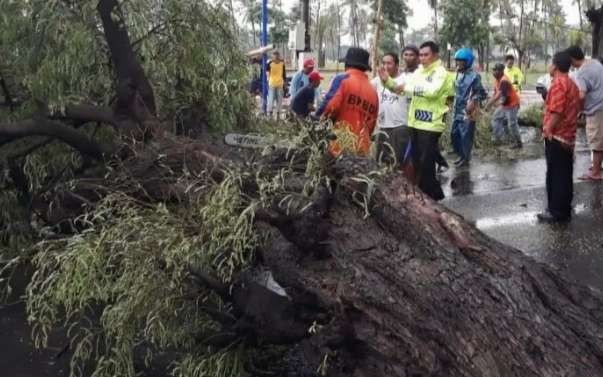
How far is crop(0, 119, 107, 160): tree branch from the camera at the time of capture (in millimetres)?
5191

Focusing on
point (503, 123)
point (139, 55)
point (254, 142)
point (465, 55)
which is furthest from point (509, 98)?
point (254, 142)

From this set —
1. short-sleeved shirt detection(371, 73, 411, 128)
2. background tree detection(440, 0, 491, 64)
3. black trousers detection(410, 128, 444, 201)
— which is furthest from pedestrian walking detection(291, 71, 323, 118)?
background tree detection(440, 0, 491, 64)

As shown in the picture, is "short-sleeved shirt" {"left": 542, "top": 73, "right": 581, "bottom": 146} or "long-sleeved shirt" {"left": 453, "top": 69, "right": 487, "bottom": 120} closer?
"short-sleeved shirt" {"left": 542, "top": 73, "right": 581, "bottom": 146}

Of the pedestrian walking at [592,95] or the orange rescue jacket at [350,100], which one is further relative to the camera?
the pedestrian walking at [592,95]

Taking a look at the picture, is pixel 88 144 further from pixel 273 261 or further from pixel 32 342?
pixel 273 261

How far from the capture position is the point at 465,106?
433 inches

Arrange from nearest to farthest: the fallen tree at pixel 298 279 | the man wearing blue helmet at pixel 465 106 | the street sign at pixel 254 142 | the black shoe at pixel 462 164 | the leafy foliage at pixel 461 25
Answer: the fallen tree at pixel 298 279 → the street sign at pixel 254 142 → the man wearing blue helmet at pixel 465 106 → the black shoe at pixel 462 164 → the leafy foliage at pixel 461 25

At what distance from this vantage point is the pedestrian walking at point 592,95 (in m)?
9.21

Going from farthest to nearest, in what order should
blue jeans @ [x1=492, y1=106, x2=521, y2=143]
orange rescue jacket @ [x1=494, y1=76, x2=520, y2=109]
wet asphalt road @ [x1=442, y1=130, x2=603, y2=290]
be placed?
1. blue jeans @ [x1=492, y1=106, x2=521, y2=143]
2. orange rescue jacket @ [x1=494, y1=76, x2=520, y2=109]
3. wet asphalt road @ [x1=442, y1=130, x2=603, y2=290]

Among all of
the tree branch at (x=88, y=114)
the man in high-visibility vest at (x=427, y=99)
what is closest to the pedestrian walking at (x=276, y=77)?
the man in high-visibility vest at (x=427, y=99)

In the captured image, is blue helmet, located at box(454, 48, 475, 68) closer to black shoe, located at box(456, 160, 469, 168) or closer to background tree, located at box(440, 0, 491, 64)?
black shoe, located at box(456, 160, 469, 168)

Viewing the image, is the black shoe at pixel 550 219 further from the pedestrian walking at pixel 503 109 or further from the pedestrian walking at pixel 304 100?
the pedestrian walking at pixel 503 109

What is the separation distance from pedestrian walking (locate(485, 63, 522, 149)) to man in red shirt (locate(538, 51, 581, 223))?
5.34 m

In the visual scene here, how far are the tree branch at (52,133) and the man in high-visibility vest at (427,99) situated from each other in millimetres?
3114
